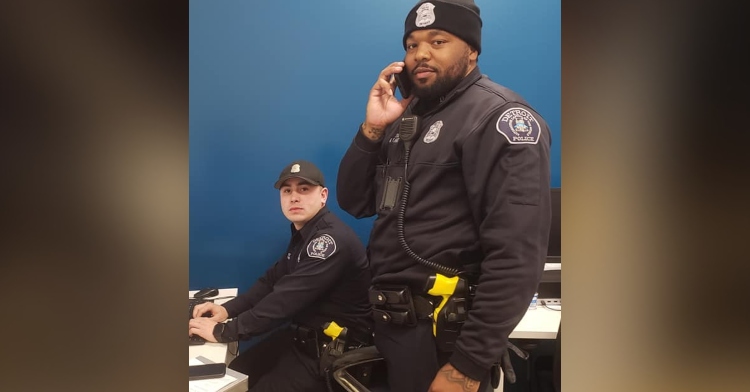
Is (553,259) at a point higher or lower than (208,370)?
higher

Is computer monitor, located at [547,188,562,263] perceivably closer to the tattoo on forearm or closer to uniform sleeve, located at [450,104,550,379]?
uniform sleeve, located at [450,104,550,379]

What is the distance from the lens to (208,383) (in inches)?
44.1

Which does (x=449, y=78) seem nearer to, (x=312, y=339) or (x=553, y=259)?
(x=553, y=259)

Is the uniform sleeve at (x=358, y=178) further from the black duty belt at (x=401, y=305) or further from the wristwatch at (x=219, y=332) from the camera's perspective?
the wristwatch at (x=219, y=332)

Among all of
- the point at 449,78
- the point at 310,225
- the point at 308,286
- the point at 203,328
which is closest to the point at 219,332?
the point at 203,328

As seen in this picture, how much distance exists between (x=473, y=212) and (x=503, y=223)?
7 centimetres

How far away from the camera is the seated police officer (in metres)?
1.18

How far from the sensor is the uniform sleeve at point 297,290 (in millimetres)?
1214

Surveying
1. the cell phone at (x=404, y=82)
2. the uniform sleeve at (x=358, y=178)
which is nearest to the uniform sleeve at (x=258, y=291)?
the uniform sleeve at (x=358, y=178)

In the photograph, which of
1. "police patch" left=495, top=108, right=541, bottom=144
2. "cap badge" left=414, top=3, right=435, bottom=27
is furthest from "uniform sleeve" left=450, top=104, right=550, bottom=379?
"cap badge" left=414, top=3, right=435, bottom=27
